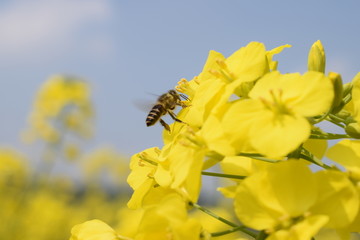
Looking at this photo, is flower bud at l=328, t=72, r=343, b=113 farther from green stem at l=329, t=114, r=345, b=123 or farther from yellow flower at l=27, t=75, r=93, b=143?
yellow flower at l=27, t=75, r=93, b=143

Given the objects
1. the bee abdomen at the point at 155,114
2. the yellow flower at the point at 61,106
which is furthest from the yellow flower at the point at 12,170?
the bee abdomen at the point at 155,114

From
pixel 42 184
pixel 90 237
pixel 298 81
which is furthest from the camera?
pixel 42 184

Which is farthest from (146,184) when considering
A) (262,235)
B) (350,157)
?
(350,157)

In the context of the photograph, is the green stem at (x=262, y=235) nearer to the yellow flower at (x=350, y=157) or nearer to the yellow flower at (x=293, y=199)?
the yellow flower at (x=293, y=199)

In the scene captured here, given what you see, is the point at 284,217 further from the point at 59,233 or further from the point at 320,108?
the point at 59,233

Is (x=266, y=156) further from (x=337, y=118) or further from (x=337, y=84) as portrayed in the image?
(x=337, y=118)

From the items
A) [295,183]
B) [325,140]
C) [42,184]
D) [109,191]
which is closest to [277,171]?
[295,183]

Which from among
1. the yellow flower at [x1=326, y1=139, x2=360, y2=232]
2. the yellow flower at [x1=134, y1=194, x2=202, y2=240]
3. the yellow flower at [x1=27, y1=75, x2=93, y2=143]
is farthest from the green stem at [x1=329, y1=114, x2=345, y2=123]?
the yellow flower at [x1=27, y1=75, x2=93, y2=143]
